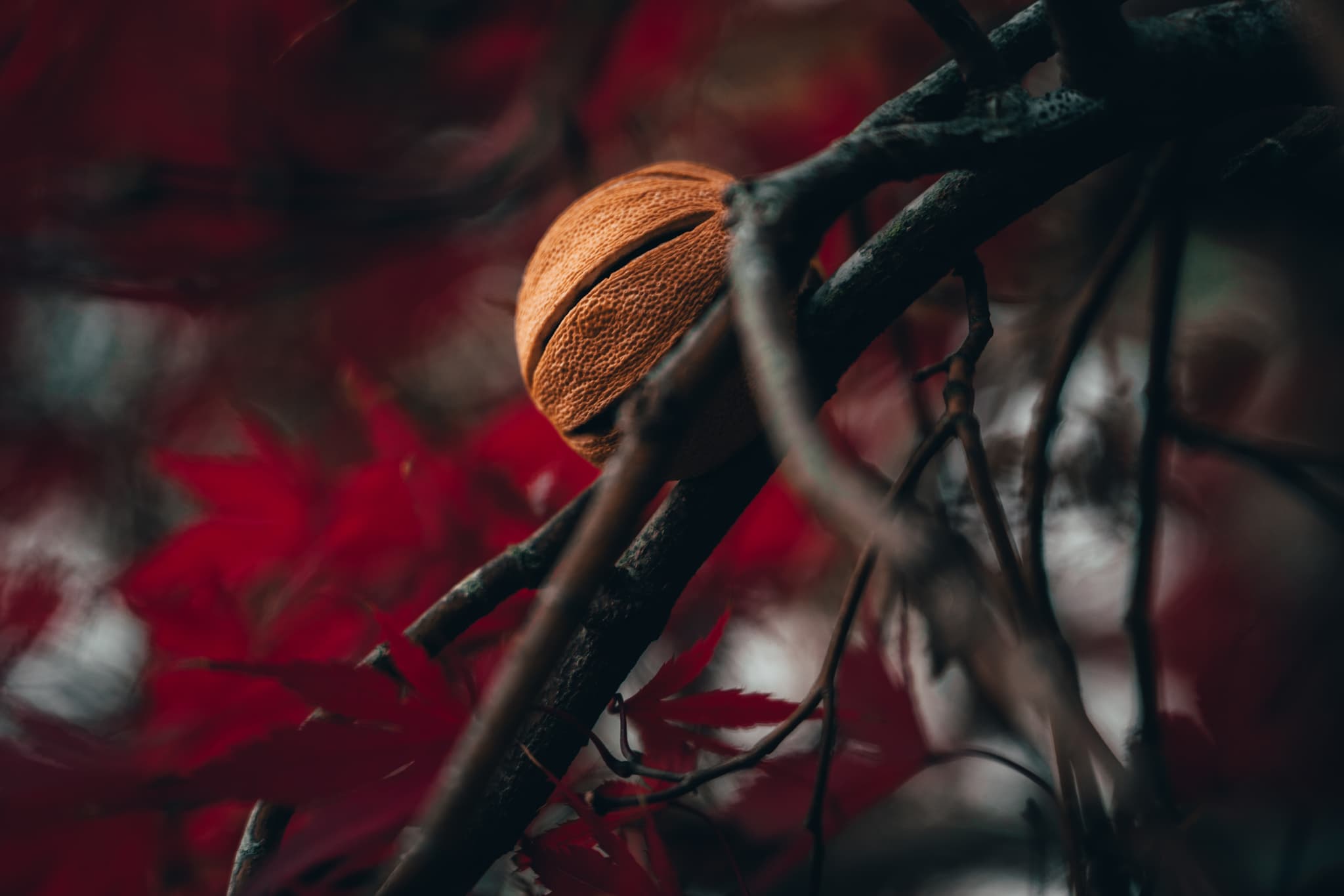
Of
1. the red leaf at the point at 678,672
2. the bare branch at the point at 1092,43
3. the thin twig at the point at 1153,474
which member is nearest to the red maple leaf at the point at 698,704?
the red leaf at the point at 678,672

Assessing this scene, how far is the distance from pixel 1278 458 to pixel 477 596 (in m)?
0.60

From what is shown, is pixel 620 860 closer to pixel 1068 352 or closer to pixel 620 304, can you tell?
pixel 620 304

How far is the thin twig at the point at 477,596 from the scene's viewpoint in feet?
1.89

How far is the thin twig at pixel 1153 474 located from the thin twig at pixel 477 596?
43 cm

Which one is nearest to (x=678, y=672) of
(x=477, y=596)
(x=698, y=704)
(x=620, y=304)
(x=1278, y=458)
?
(x=698, y=704)

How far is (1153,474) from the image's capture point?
2.32 feet

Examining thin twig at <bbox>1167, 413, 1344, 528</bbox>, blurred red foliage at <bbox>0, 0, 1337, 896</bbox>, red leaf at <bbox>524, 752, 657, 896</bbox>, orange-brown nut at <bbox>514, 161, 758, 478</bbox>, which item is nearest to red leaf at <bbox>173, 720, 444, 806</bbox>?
blurred red foliage at <bbox>0, 0, 1337, 896</bbox>

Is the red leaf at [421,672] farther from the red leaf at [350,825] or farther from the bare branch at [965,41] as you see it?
the bare branch at [965,41]

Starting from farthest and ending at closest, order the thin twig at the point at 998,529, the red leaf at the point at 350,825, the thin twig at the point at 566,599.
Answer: the red leaf at the point at 350,825 < the thin twig at the point at 998,529 < the thin twig at the point at 566,599

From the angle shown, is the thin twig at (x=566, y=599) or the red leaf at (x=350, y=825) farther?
the red leaf at (x=350, y=825)

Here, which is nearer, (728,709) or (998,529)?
(998,529)

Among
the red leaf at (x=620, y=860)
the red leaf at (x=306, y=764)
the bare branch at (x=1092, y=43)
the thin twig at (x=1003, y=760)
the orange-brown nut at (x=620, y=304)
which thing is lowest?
the thin twig at (x=1003, y=760)

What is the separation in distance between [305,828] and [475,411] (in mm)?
1216

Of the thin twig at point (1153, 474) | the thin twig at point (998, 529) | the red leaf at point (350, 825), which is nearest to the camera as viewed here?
the thin twig at point (998, 529)
